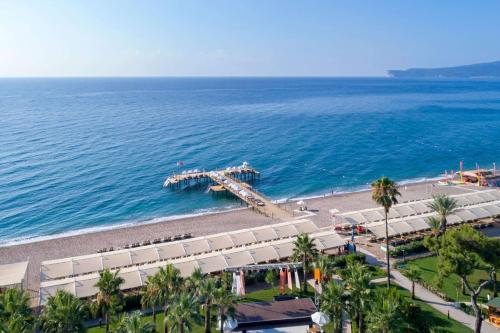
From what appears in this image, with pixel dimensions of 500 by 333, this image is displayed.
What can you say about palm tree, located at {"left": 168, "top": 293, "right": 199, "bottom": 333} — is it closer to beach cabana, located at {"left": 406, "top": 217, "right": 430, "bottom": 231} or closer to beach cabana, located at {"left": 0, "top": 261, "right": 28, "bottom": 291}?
beach cabana, located at {"left": 0, "top": 261, "right": 28, "bottom": 291}

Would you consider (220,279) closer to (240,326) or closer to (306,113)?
(240,326)

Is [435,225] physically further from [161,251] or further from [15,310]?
[15,310]

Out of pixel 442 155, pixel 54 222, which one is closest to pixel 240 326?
pixel 54 222

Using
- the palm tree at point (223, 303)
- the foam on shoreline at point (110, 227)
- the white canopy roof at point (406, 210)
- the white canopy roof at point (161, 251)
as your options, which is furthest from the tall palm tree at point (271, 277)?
the foam on shoreline at point (110, 227)

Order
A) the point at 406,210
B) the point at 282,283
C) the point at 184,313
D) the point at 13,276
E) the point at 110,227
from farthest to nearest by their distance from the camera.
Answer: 1. the point at 110,227
2. the point at 406,210
3. the point at 13,276
4. the point at 282,283
5. the point at 184,313

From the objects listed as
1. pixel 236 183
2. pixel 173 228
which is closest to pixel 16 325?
pixel 173 228
